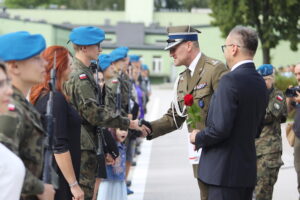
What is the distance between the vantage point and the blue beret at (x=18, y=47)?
391 cm

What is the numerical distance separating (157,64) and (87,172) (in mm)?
76888

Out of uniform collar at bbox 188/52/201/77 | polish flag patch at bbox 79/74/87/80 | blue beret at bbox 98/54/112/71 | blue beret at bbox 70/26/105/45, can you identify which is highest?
blue beret at bbox 70/26/105/45

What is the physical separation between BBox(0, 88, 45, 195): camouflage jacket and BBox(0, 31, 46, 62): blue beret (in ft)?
0.64

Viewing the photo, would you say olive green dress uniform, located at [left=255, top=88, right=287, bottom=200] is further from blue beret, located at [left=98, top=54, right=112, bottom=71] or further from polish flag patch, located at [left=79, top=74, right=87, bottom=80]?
polish flag patch, located at [left=79, top=74, right=87, bottom=80]

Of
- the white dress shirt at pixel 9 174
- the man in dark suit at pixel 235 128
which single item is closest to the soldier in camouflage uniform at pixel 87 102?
the man in dark suit at pixel 235 128

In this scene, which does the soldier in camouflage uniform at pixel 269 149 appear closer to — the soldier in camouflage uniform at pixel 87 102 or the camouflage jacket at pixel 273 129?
the camouflage jacket at pixel 273 129

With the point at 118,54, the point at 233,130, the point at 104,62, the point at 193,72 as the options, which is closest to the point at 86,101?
the point at 193,72

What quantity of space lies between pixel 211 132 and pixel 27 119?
6.10 ft

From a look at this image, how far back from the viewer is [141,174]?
12.9 m

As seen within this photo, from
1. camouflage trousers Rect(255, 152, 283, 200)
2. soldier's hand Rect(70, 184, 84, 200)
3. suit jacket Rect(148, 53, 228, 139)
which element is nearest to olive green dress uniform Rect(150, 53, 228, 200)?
suit jacket Rect(148, 53, 228, 139)

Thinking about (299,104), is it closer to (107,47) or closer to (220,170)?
(220,170)

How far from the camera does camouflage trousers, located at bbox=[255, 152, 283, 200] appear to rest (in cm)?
857

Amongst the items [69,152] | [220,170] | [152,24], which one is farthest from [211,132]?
[152,24]

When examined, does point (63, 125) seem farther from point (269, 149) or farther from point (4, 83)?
point (269, 149)
